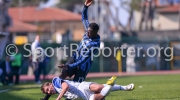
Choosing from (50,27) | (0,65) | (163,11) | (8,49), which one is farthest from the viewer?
(50,27)

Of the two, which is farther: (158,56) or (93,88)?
(158,56)

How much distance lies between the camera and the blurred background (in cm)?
3691

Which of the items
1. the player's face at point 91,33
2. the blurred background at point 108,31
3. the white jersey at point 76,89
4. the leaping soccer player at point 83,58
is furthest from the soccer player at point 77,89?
the blurred background at point 108,31

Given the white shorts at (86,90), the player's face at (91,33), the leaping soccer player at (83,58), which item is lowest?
the white shorts at (86,90)

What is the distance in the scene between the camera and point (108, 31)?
2589 inches

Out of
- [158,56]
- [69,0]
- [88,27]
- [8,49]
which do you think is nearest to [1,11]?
[8,49]

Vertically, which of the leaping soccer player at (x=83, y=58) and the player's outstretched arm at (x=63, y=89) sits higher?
the leaping soccer player at (x=83, y=58)

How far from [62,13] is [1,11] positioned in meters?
44.2

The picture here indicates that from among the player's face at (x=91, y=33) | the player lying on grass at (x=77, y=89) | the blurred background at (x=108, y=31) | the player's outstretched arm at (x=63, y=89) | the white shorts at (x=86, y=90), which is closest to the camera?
the player's outstretched arm at (x=63, y=89)

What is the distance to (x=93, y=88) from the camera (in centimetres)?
1091

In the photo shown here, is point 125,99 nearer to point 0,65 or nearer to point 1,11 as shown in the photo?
point 0,65

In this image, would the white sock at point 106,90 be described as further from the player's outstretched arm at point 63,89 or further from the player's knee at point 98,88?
the player's outstretched arm at point 63,89

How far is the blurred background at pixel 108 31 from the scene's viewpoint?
36906 millimetres

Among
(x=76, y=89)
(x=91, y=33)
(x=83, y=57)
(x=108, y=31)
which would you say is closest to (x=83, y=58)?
(x=83, y=57)
